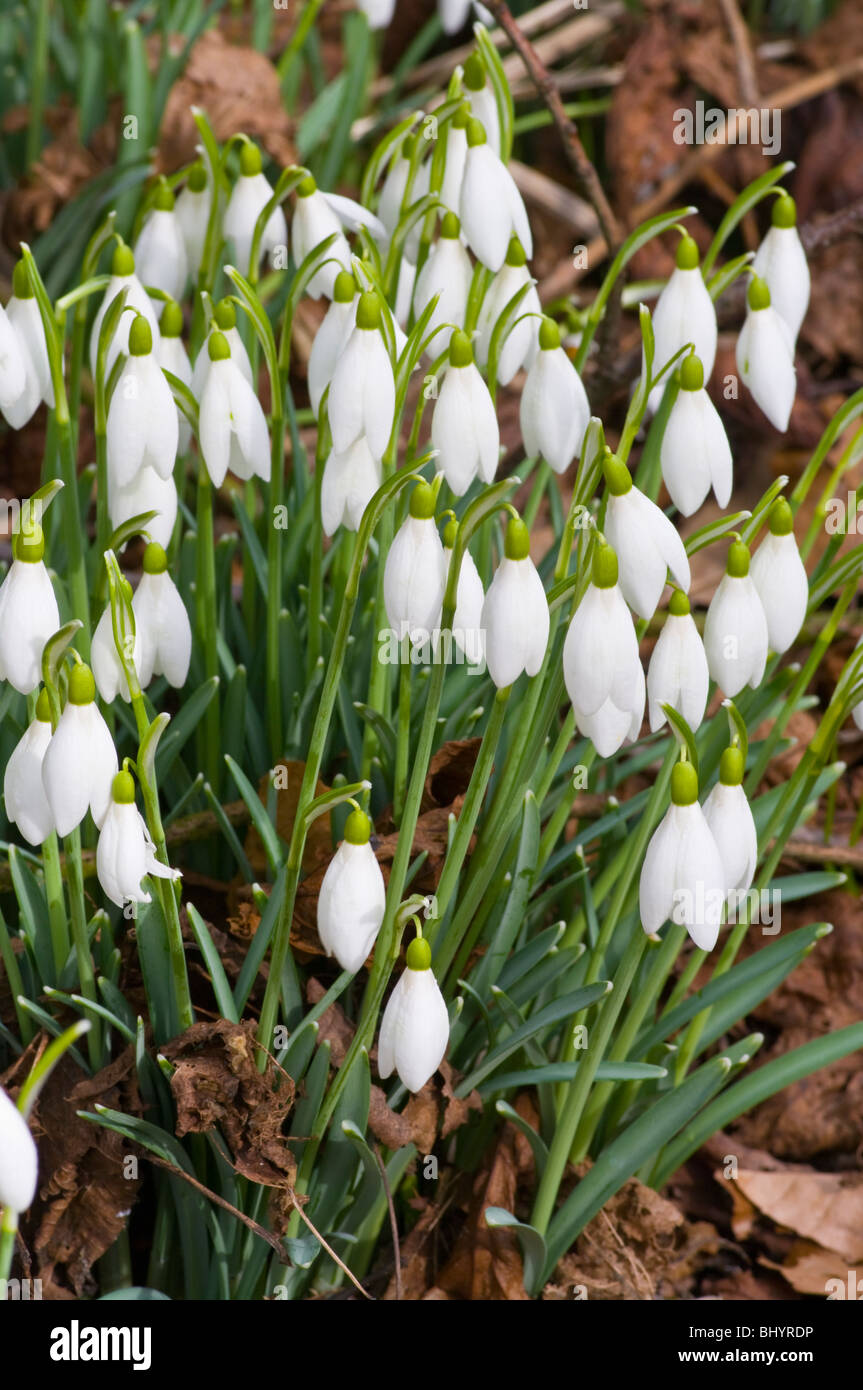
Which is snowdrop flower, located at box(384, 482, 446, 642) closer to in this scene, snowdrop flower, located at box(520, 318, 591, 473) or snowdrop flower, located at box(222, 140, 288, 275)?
snowdrop flower, located at box(520, 318, 591, 473)

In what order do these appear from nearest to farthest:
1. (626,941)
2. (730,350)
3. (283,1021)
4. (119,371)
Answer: (119,371) < (283,1021) < (626,941) < (730,350)

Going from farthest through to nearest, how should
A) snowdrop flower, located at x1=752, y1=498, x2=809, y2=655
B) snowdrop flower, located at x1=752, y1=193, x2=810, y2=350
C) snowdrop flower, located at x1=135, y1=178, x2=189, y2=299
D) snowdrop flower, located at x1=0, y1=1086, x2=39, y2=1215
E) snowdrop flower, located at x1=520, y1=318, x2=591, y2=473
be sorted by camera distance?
1. snowdrop flower, located at x1=135, y1=178, x2=189, y2=299
2. snowdrop flower, located at x1=752, y1=193, x2=810, y2=350
3. snowdrop flower, located at x1=520, y1=318, x2=591, y2=473
4. snowdrop flower, located at x1=752, y1=498, x2=809, y2=655
5. snowdrop flower, located at x1=0, y1=1086, x2=39, y2=1215

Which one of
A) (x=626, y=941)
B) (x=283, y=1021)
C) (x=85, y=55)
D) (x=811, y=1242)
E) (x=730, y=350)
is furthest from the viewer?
(x=730, y=350)

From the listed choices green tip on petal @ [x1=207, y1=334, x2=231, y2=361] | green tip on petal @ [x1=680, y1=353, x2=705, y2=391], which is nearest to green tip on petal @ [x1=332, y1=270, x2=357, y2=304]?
green tip on petal @ [x1=207, y1=334, x2=231, y2=361]

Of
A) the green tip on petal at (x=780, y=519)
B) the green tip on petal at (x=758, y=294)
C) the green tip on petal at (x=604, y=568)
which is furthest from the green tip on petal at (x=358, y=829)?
the green tip on petal at (x=758, y=294)

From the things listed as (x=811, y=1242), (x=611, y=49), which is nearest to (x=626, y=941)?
(x=811, y=1242)

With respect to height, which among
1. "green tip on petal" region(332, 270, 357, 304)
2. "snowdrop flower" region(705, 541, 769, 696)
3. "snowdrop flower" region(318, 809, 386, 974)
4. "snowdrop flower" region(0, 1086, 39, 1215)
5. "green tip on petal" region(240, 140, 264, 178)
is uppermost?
"green tip on petal" region(240, 140, 264, 178)
